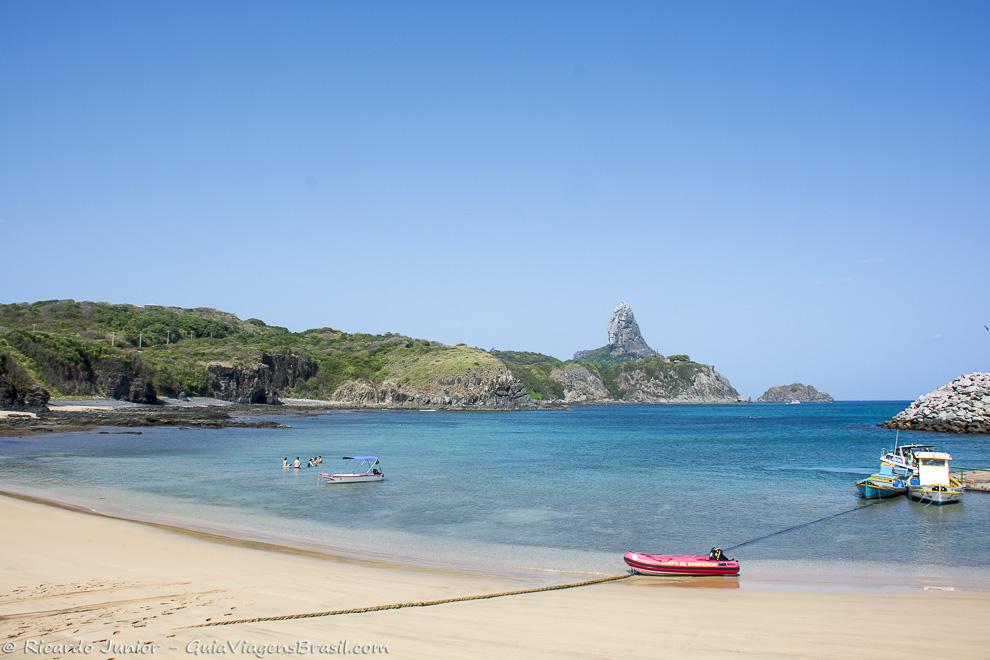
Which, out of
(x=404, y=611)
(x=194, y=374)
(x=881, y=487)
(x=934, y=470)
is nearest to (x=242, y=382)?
(x=194, y=374)

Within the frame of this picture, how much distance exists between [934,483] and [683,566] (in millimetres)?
20974

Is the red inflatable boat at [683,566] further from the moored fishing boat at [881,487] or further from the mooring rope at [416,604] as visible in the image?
the moored fishing boat at [881,487]

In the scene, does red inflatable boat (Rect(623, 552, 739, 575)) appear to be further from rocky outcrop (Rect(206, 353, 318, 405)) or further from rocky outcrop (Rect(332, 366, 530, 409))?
rocky outcrop (Rect(332, 366, 530, 409))

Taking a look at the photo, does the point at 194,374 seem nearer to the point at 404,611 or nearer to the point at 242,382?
the point at 242,382

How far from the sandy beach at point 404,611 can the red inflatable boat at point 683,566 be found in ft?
1.74

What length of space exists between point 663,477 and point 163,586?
1286 inches

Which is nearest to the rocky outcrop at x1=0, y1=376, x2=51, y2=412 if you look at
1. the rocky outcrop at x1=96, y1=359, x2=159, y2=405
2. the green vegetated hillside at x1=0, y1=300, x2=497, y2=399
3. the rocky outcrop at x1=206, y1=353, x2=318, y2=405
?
the green vegetated hillside at x1=0, y1=300, x2=497, y2=399

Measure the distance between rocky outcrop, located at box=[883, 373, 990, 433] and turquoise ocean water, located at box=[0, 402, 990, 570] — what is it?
46.9ft

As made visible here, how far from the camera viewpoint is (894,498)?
33781 millimetres

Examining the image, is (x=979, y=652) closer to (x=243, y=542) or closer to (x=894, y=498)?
(x=243, y=542)

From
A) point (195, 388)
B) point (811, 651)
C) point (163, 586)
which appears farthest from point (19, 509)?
point (195, 388)

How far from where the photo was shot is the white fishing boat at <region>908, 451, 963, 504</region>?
31406 mm

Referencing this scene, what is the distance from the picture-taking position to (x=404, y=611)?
1308cm

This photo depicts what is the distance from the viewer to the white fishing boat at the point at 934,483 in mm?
31406
